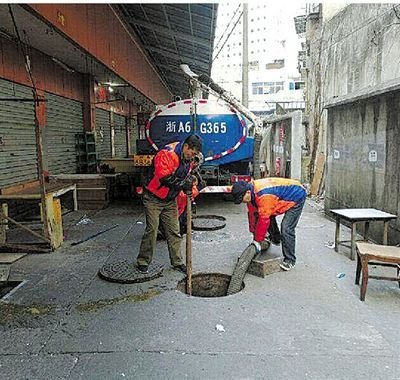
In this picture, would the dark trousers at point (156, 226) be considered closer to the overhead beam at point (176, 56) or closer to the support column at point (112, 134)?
the support column at point (112, 134)

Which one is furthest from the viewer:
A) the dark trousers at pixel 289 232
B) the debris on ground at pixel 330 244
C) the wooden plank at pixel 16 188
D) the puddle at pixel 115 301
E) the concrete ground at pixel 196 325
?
the wooden plank at pixel 16 188

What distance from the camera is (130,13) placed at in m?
11.0

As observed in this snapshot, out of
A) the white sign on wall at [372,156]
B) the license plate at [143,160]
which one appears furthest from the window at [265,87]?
the white sign on wall at [372,156]

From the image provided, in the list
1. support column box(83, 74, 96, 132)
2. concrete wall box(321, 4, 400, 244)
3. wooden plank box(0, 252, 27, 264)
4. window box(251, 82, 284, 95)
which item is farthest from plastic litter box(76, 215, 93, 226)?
window box(251, 82, 284, 95)

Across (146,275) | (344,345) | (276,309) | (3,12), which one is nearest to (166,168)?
(146,275)

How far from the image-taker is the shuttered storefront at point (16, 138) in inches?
294

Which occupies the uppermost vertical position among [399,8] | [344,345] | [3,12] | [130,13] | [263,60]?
[263,60]

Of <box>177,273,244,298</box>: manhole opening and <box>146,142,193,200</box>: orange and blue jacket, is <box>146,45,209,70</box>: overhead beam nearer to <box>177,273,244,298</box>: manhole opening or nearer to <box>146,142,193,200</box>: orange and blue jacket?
<box>146,142,193,200</box>: orange and blue jacket

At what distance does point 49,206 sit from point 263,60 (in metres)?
68.9

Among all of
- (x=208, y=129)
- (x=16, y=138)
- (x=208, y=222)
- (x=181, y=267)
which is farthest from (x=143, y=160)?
(x=181, y=267)

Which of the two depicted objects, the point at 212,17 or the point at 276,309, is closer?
the point at 276,309

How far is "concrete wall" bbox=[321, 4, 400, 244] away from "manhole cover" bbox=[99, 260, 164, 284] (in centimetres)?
361

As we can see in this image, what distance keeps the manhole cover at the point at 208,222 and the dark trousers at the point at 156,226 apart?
2298 mm

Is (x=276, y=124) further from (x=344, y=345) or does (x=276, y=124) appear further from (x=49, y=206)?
(x=344, y=345)
